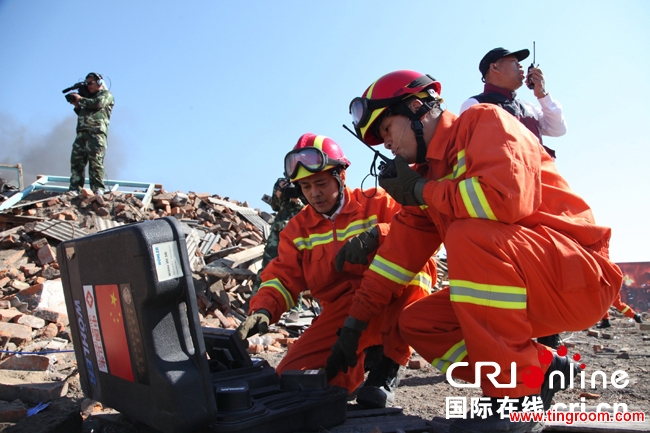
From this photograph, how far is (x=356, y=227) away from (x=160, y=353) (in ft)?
6.19

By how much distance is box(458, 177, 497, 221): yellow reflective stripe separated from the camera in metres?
2.15

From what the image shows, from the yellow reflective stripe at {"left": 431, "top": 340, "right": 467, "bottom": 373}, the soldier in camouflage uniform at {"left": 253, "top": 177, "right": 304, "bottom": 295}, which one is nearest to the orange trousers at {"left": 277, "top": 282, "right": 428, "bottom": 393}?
the yellow reflective stripe at {"left": 431, "top": 340, "right": 467, "bottom": 373}

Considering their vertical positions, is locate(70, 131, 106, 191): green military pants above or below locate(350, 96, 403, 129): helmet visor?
above

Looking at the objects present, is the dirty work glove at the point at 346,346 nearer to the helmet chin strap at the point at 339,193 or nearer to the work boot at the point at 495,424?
the work boot at the point at 495,424

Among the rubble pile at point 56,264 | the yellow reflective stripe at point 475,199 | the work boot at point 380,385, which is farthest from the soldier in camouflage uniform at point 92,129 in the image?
the yellow reflective stripe at point 475,199

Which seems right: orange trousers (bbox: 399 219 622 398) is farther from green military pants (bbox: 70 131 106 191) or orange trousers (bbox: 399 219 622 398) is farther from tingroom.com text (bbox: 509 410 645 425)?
green military pants (bbox: 70 131 106 191)

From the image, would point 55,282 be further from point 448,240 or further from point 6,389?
point 448,240

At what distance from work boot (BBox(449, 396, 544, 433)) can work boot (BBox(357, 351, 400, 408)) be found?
2.80ft

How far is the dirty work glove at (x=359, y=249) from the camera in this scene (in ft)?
10.3

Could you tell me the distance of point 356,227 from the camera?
350 cm

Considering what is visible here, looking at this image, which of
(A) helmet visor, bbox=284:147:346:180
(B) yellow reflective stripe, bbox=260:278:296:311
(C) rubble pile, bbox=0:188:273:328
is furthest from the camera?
(C) rubble pile, bbox=0:188:273:328

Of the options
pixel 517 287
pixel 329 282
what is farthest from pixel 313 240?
pixel 517 287

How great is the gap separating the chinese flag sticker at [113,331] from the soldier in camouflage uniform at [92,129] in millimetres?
8255

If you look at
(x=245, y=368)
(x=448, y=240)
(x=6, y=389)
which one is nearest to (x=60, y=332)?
(x=6, y=389)
